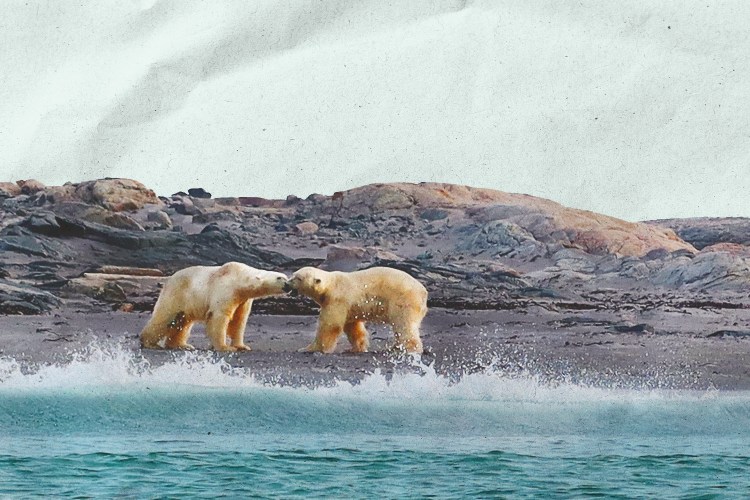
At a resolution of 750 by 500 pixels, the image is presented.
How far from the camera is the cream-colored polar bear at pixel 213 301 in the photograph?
59.1 feet

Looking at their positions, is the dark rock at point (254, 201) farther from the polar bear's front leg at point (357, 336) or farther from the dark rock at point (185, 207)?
the polar bear's front leg at point (357, 336)

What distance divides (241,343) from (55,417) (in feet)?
16.1

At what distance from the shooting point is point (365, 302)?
59.7 ft

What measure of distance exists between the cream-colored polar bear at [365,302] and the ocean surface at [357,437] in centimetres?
212

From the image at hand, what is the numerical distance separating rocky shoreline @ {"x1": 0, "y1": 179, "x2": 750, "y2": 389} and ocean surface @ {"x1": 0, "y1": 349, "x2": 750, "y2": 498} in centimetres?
135

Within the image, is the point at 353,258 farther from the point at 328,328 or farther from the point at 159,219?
the point at 328,328

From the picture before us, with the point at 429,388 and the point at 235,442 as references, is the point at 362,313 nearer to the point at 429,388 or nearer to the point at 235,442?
the point at 429,388

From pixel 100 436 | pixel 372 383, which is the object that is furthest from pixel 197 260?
pixel 100 436

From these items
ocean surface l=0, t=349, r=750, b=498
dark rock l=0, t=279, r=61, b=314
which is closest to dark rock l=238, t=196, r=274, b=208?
dark rock l=0, t=279, r=61, b=314

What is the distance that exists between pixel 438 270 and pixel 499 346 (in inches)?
259

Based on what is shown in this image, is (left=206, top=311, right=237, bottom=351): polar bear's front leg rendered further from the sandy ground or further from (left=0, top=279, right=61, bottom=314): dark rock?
(left=0, top=279, right=61, bottom=314): dark rock

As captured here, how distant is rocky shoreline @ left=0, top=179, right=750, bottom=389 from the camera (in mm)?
19531

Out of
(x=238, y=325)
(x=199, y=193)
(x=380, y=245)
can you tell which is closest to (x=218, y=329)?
(x=238, y=325)

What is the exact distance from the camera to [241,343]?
1855 centimetres
